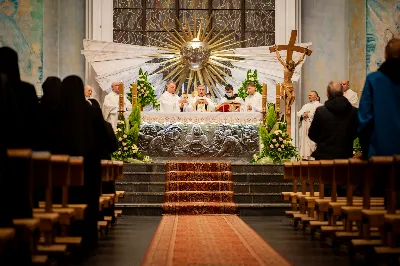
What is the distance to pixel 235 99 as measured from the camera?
62.5ft

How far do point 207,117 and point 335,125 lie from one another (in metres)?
7.58

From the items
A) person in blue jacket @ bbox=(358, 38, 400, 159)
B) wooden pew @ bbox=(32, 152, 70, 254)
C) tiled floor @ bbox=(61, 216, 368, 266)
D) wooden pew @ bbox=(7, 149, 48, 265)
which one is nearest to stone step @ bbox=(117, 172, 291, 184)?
tiled floor @ bbox=(61, 216, 368, 266)

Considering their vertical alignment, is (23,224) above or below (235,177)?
below

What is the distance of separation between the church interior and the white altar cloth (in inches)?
1.2

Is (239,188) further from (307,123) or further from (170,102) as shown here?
(307,123)

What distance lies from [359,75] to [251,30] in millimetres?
3186

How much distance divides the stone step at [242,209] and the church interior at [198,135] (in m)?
0.02

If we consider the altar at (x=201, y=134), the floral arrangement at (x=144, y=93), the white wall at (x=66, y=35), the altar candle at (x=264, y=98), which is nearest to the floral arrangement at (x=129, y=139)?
the altar at (x=201, y=134)

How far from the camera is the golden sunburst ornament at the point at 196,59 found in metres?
21.0

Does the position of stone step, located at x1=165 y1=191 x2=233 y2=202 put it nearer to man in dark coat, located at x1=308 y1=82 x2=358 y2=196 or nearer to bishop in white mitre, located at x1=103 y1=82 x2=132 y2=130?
man in dark coat, located at x1=308 y1=82 x2=358 y2=196

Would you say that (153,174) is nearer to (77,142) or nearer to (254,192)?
(254,192)

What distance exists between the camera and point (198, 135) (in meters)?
17.9

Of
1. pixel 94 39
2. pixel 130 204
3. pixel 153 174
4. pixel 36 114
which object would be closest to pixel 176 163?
pixel 153 174

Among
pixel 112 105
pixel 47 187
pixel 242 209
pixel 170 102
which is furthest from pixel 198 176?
pixel 47 187
